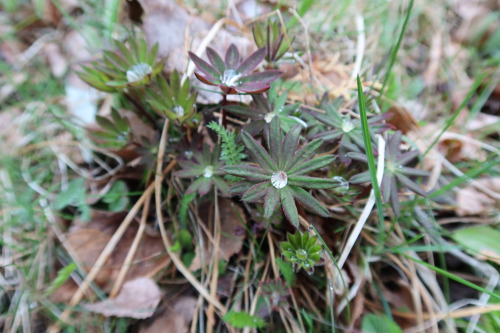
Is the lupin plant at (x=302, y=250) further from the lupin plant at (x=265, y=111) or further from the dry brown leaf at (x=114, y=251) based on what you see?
the dry brown leaf at (x=114, y=251)

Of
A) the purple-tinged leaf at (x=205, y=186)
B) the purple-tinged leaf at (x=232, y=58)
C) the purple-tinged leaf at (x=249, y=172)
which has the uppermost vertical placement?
the purple-tinged leaf at (x=232, y=58)

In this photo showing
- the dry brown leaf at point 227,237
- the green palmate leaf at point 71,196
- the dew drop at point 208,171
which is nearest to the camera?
the dew drop at point 208,171

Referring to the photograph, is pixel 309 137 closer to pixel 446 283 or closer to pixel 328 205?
pixel 328 205

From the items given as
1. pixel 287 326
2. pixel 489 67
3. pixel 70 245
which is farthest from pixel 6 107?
pixel 489 67

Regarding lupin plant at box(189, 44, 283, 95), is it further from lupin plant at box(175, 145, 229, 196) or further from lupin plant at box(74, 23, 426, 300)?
lupin plant at box(175, 145, 229, 196)

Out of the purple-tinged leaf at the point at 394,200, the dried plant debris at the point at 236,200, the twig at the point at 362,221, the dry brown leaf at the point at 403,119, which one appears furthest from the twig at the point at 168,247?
the dry brown leaf at the point at 403,119

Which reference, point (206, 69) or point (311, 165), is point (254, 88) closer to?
point (206, 69)
